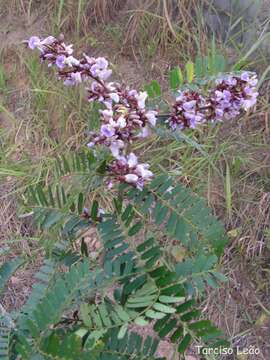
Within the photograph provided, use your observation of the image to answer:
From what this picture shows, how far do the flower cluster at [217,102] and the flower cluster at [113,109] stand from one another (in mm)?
58

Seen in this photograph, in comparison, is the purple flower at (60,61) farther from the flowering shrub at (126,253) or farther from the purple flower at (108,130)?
the purple flower at (108,130)

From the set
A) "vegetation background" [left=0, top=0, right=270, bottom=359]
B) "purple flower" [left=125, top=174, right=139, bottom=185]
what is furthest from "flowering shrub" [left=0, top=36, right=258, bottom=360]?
"vegetation background" [left=0, top=0, right=270, bottom=359]

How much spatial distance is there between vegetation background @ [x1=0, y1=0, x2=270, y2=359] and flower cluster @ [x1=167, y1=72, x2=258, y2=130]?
0.83 m

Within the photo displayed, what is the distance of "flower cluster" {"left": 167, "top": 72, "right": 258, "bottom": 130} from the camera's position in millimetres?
981

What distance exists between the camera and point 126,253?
99cm

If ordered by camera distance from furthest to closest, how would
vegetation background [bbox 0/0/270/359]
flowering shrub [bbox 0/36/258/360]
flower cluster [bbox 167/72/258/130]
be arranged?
vegetation background [bbox 0/0/270/359], flower cluster [bbox 167/72/258/130], flowering shrub [bbox 0/36/258/360]

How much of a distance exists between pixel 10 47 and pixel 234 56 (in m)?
1.05

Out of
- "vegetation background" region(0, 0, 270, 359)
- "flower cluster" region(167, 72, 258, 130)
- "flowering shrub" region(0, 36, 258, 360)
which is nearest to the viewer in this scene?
"flowering shrub" region(0, 36, 258, 360)

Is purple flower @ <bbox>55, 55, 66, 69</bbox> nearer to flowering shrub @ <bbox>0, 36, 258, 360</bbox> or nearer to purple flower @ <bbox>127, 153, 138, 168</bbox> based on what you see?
flowering shrub @ <bbox>0, 36, 258, 360</bbox>

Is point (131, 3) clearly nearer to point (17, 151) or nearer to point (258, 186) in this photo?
point (17, 151)

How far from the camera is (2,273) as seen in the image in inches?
43.3

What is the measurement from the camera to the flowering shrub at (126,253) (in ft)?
2.86

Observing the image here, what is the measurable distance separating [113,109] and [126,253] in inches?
10.0

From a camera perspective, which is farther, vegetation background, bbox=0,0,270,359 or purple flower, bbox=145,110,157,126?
vegetation background, bbox=0,0,270,359
